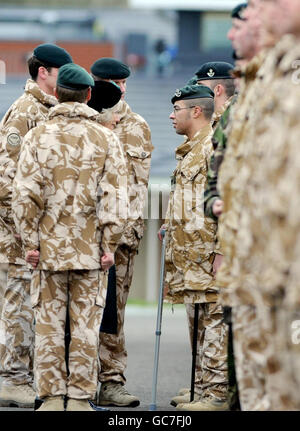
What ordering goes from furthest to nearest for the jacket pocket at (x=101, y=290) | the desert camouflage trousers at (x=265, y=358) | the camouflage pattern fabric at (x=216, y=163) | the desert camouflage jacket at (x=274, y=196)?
1. the jacket pocket at (x=101, y=290)
2. the camouflage pattern fabric at (x=216, y=163)
3. the desert camouflage trousers at (x=265, y=358)
4. the desert camouflage jacket at (x=274, y=196)

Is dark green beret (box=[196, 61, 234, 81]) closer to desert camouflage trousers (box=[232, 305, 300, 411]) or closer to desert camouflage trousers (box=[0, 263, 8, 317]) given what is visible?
desert camouflage trousers (box=[0, 263, 8, 317])

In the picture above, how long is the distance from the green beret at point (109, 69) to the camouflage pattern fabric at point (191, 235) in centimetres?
89

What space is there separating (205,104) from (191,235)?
3.25 feet

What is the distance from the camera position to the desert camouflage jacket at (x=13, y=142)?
26.1ft

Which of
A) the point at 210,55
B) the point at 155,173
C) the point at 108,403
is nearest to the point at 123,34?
the point at 210,55

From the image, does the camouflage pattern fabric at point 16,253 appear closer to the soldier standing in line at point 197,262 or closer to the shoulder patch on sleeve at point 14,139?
the shoulder patch on sleeve at point 14,139

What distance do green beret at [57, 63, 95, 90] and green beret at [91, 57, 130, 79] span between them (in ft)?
4.63

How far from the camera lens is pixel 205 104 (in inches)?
327

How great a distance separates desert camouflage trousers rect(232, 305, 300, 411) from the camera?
178 inches

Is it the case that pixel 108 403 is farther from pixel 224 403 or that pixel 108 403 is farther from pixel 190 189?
pixel 190 189

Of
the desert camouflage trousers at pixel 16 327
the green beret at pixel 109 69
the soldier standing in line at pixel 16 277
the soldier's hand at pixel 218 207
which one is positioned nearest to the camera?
the soldier's hand at pixel 218 207

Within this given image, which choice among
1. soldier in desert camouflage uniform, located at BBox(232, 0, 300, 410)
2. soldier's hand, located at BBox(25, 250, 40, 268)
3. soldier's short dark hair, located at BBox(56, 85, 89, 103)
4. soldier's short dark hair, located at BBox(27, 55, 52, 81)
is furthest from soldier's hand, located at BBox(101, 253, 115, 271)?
soldier in desert camouflage uniform, located at BBox(232, 0, 300, 410)

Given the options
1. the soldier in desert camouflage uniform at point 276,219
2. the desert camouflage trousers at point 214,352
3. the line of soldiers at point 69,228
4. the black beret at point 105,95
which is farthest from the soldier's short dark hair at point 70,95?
the soldier in desert camouflage uniform at point 276,219

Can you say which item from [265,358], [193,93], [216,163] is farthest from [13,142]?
[265,358]
